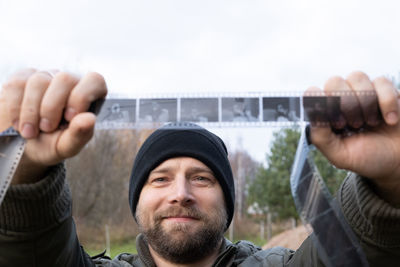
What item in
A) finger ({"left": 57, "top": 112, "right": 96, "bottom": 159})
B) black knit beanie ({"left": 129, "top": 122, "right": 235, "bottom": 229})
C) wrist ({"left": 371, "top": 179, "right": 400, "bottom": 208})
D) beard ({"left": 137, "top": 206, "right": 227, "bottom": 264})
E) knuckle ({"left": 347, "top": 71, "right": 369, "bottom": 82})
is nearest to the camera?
finger ({"left": 57, "top": 112, "right": 96, "bottom": 159})

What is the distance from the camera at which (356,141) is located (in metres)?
2.07

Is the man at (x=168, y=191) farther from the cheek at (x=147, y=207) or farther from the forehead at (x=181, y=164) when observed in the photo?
the forehead at (x=181, y=164)

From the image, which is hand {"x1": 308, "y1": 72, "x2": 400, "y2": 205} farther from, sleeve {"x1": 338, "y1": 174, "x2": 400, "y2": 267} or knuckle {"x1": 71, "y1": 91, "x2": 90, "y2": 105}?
knuckle {"x1": 71, "y1": 91, "x2": 90, "y2": 105}


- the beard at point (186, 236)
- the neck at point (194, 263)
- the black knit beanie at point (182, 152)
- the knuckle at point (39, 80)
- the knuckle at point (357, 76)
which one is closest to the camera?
the knuckle at point (39, 80)

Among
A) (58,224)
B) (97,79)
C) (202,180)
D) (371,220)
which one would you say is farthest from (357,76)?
(58,224)

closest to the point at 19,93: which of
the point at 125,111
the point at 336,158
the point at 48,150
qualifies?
the point at 48,150

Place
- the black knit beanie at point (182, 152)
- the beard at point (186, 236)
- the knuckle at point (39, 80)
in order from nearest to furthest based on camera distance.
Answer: the knuckle at point (39, 80) → the beard at point (186, 236) → the black knit beanie at point (182, 152)

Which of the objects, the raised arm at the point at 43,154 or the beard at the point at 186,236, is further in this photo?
the beard at the point at 186,236

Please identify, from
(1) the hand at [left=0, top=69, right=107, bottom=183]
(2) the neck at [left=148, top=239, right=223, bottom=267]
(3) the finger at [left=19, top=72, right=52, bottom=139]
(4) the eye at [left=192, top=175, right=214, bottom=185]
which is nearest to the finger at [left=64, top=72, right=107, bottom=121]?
(1) the hand at [left=0, top=69, right=107, bottom=183]

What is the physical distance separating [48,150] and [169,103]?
0.83 meters

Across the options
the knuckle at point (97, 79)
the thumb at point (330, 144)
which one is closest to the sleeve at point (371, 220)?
the thumb at point (330, 144)

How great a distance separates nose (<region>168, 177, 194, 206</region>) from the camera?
3200 mm

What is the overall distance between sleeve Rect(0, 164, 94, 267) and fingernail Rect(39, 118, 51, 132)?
381mm

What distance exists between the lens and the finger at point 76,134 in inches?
73.1
